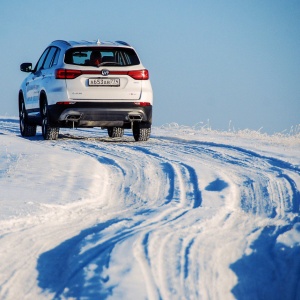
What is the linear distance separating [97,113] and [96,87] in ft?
1.54

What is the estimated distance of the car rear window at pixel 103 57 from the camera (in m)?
12.4

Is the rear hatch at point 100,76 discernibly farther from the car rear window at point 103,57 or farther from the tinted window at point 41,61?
the tinted window at point 41,61

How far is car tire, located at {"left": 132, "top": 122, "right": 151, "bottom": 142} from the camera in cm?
1305

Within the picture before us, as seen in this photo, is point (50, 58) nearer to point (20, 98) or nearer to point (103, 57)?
point (103, 57)

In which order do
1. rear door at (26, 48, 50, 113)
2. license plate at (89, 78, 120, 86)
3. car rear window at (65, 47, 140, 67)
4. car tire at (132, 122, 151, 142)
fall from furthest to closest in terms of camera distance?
1. rear door at (26, 48, 50, 113)
2. car tire at (132, 122, 151, 142)
3. car rear window at (65, 47, 140, 67)
4. license plate at (89, 78, 120, 86)

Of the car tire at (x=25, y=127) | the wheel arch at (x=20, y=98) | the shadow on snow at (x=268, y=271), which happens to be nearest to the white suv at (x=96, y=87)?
the car tire at (x=25, y=127)

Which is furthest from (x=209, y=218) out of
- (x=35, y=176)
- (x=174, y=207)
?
(x=35, y=176)

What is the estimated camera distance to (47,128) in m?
12.9

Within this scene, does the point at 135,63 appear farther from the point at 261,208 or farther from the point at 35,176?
the point at 261,208

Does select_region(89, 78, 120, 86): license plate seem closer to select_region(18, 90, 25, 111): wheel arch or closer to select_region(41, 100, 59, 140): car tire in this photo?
select_region(41, 100, 59, 140): car tire

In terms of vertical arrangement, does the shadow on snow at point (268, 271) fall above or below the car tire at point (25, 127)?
above

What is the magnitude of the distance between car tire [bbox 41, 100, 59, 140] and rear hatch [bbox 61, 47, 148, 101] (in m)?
0.88

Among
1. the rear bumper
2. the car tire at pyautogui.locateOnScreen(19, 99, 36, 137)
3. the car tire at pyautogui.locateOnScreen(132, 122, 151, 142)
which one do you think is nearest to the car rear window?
the rear bumper

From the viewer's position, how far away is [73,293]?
4461 mm
